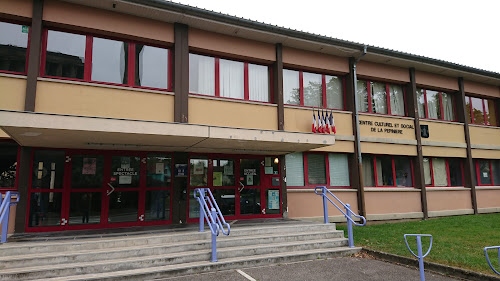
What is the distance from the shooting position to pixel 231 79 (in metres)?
10.6

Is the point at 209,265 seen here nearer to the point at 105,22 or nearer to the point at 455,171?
the point at 105,22

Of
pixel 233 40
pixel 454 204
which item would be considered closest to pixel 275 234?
pixel 233 40

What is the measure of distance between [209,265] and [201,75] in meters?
5.96

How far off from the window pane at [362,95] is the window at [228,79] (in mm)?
3822

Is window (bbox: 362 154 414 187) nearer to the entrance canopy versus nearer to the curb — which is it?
the entrance canopy

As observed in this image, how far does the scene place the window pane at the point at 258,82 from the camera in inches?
430

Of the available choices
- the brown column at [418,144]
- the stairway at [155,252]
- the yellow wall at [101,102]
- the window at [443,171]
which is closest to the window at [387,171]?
the brown column at [418,144]

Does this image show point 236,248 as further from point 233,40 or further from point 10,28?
point 10,28

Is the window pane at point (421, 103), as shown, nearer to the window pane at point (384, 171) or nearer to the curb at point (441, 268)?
the window pane at point (384, 171)

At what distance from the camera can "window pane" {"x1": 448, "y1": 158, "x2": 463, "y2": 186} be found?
14203mm

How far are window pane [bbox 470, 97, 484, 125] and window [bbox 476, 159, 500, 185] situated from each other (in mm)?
1877

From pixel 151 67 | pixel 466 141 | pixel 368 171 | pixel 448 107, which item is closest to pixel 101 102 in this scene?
pixel 151 67

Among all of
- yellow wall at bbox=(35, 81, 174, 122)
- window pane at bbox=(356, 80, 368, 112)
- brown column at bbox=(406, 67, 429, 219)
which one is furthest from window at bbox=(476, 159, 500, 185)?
yellow wall at bbox=(35, 81, 174, 122)

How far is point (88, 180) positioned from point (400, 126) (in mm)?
11198
